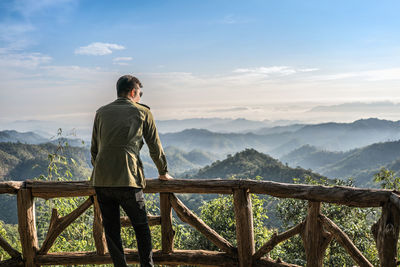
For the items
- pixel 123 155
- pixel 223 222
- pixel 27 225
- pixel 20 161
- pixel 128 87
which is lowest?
pixel 20 161

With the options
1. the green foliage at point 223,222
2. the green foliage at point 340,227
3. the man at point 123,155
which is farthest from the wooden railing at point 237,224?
the green foliage at point 340,227

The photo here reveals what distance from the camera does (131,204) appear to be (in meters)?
2.57

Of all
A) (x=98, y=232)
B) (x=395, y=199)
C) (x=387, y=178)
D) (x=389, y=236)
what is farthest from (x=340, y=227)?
(x=98, y=232)

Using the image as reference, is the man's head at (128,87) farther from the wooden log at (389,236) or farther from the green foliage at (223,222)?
the green foliage at (223,222)

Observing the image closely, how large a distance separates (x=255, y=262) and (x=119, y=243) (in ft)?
4.27

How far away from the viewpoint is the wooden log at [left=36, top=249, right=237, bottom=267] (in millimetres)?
3217

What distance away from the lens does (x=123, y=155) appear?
97.7 inches

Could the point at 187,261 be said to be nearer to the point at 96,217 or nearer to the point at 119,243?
the point at 119,243

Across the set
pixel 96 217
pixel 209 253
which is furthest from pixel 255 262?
pixel 96 217

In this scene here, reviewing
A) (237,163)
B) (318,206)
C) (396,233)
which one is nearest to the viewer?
(396,233)

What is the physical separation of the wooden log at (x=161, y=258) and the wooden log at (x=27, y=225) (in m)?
0.11

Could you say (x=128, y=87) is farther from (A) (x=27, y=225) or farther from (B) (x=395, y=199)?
(B) (x=395, y=199)

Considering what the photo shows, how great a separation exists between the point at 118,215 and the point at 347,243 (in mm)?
1913

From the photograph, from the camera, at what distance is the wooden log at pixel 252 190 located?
2.44 m
